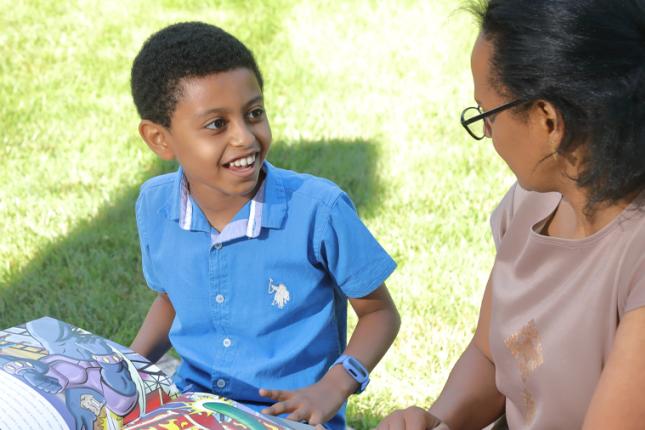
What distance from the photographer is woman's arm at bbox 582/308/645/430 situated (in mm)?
1506

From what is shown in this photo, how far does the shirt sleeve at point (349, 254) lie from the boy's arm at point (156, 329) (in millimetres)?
496

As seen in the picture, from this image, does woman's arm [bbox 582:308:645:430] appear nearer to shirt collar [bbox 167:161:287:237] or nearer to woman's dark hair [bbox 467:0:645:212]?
woman's dark hair [bbox 467:0:645:212]

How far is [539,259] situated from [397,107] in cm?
343

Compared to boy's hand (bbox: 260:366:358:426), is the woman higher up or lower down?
higher up

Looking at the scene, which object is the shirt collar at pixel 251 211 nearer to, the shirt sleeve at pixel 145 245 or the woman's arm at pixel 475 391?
the shirt sleeve at pixel 145 245

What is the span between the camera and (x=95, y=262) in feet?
12.8

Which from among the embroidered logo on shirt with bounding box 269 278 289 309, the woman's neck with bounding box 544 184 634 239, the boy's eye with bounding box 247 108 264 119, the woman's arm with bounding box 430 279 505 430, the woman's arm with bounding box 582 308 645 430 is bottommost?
the woman's arm with bounding box 430 279 505 430

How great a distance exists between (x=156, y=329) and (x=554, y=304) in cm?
117

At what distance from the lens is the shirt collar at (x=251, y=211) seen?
2207mm

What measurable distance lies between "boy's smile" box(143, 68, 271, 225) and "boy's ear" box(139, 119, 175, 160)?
0.11 meters

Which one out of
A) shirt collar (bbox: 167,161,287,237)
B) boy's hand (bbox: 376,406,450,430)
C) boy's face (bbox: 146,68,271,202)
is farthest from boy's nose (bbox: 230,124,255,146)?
boy's hand (bbox: 376,406,450,430)

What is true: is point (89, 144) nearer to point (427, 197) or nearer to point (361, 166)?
point (361, 166)

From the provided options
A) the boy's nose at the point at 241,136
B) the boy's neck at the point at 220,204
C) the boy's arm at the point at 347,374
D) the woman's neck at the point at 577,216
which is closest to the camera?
the woman's neck at the point at 577,216

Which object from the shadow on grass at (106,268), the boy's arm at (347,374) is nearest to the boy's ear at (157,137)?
the boy's arm at (347,374)
